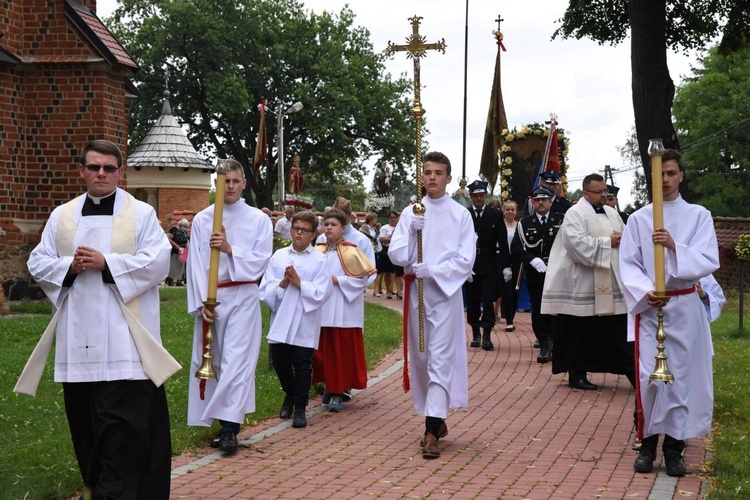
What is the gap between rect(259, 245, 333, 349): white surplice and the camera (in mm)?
9797

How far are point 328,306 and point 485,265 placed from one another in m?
4.83

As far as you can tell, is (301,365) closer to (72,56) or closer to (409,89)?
(72,56)

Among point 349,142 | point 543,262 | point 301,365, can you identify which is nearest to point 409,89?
point 349,142

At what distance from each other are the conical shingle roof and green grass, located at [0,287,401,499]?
28.9 meters

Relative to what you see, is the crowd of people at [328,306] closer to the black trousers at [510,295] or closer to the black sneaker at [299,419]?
the black sneaker at [299,419]

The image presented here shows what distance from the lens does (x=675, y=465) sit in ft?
24.9

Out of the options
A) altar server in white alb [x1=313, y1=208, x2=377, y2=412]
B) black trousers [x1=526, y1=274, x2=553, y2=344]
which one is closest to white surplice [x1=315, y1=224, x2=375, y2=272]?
altar server in white alb [x1=313, y1=208, x2=377, y2=412]

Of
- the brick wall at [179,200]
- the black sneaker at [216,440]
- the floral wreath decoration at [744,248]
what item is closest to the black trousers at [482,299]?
the floral wreath decoration at [744,248]

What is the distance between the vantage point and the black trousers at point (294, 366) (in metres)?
9.73

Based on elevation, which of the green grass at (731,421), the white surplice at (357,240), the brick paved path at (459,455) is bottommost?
the brick paved path at (459,455)

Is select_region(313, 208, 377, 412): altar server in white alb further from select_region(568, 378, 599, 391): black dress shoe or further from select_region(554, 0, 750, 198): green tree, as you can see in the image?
select_region(554, 0, 750, 198): green tree

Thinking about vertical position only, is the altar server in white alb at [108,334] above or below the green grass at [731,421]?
above

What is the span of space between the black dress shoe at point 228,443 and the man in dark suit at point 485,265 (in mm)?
7003

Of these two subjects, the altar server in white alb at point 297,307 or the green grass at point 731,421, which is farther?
the altar server in white alb at point 297,307
